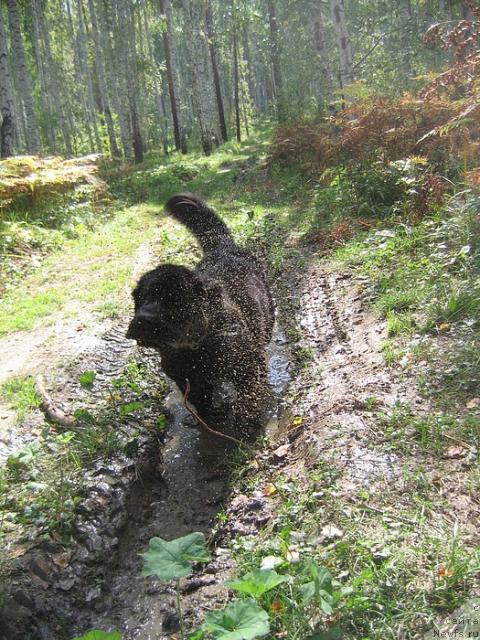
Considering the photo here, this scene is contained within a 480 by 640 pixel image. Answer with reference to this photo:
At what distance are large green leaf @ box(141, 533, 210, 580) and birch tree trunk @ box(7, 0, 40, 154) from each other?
1570cm

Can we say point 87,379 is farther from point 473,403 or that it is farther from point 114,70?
point 114,70

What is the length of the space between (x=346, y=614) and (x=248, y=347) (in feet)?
8.82

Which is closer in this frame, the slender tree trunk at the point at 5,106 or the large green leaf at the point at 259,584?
the large green leaf at the point at 259,584

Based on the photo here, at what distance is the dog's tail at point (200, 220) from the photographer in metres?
5.01

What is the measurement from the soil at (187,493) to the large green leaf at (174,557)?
669 millimetres

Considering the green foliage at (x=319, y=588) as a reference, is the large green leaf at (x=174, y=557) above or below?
above

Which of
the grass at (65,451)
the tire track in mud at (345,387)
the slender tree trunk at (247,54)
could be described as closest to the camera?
the tire track in mud at (345,387)

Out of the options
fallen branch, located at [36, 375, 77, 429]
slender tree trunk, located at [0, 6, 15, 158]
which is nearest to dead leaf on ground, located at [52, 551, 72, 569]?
fallen branch, located at [36, 375, 77, 429]

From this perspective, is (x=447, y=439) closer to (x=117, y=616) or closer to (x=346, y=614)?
(x=346, y=614)

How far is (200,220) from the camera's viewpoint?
525 cm

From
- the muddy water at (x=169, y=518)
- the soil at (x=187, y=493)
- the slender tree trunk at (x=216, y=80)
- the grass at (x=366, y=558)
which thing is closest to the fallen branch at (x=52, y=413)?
the soil at (x=187, y=493)

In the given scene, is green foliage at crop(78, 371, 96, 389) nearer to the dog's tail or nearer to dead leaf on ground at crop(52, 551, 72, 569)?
dead leaf on ground at crop(52, 551, 72, 569)

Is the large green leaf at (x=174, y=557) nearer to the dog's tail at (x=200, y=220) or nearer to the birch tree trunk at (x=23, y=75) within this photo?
the dog's tail at (x=200, y=220)

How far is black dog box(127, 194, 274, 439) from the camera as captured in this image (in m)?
3.62
